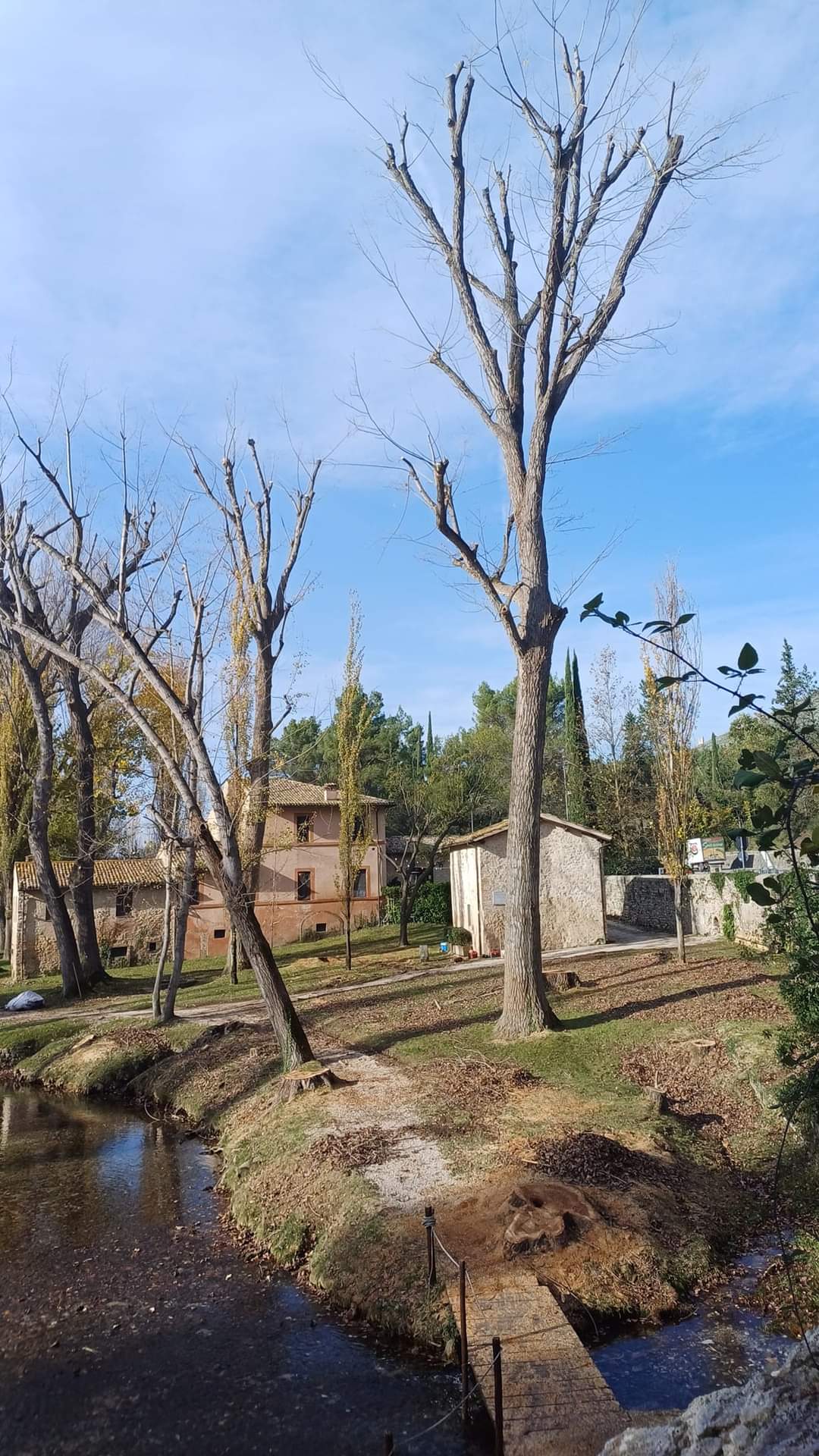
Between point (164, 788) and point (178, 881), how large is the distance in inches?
87.2

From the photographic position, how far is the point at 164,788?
1978cm

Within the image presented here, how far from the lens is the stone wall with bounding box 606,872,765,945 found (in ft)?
78.5

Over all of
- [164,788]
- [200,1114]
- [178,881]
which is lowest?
[200,1114]

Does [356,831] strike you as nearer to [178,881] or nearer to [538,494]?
[178,881]

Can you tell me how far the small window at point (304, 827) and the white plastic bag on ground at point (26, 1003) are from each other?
1313 cm

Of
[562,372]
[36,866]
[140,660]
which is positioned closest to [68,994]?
[36,866]

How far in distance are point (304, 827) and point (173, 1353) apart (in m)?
28.9

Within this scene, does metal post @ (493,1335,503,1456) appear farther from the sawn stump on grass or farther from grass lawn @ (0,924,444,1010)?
grass lawn @ (0,924,444,1010)

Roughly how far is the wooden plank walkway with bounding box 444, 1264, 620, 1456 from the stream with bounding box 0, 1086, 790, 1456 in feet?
1.07

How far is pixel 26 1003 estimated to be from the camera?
2344 centimetres

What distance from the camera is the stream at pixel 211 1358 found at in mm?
6141

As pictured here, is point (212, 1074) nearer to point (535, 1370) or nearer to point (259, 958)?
point (259, 958)

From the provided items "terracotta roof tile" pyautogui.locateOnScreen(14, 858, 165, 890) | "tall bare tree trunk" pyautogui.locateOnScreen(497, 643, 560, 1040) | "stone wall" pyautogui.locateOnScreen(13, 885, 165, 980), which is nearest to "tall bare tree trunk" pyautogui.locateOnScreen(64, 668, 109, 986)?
"stone wall" pyautogui.locateOnScreen(13, 885, 165, 980)

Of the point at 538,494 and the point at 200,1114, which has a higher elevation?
the point at 538,494
